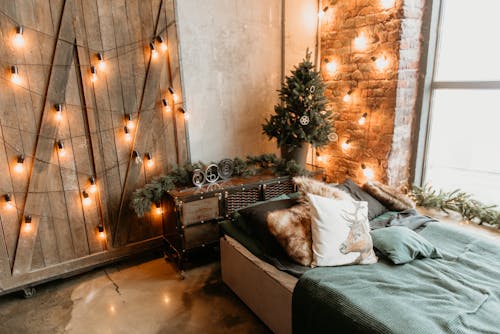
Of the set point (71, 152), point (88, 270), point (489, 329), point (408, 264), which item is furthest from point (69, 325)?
point (489, 329)

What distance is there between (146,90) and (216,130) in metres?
0.77

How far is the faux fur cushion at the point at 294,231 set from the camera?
1.96 meters

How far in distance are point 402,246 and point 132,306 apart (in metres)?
1.94

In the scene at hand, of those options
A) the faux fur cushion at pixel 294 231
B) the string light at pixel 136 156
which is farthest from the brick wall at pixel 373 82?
the string light at pixel 136 156

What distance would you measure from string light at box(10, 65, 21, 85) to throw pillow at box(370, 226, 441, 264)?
2.63m

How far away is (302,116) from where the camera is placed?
10.2 feet

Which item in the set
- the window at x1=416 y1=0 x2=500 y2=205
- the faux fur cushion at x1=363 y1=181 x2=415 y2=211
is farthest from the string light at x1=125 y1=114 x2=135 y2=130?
the window at x1=416 y1=0 x2=500 y2=205

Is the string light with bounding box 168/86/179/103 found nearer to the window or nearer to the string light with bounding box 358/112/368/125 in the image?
the string light with bounding box 358/112/368/125

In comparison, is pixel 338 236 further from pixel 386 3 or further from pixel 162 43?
pixel 386 3

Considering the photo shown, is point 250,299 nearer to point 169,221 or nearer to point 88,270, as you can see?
point 169,221

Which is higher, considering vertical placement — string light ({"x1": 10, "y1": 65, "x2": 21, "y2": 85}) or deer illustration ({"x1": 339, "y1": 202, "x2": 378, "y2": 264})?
string light ({"x1": 10, "y1": 65, "x2": 21, "y2": 85})

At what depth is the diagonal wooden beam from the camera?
94.0 inches

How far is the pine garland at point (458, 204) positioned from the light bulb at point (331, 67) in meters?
1.45

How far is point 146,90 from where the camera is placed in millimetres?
2785
